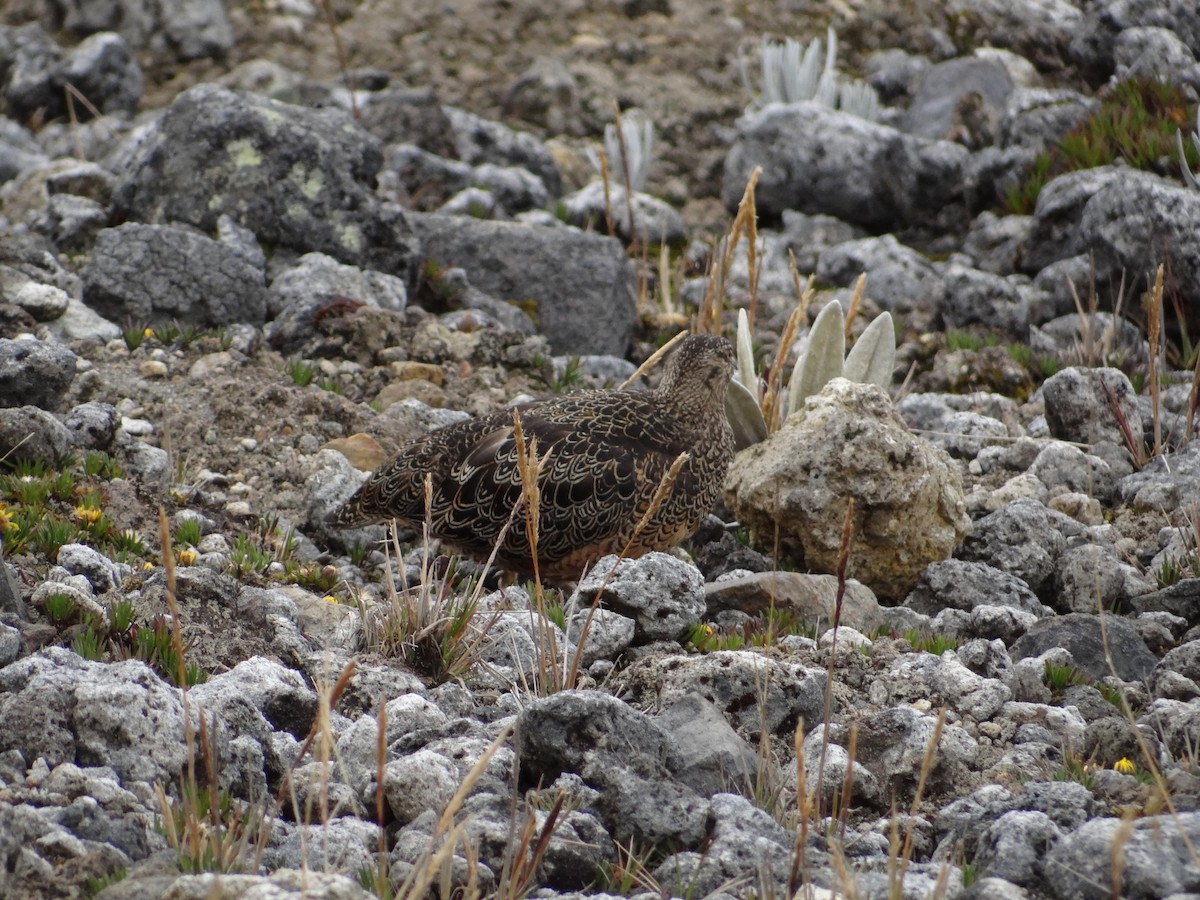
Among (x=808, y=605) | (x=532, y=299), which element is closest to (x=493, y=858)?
(x=808, y=605)

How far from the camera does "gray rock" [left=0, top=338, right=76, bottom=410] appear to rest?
673cm

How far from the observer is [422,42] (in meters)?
14.5

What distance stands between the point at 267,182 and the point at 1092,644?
20.0 ft

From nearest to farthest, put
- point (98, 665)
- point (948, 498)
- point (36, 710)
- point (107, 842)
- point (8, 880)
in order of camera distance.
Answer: point (8, 880) → point (107, 842) → point (36, 710) → point (98, 665) → point (948, 498)

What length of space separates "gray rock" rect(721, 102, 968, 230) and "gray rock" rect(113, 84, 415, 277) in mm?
3742

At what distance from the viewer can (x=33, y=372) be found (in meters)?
6.75

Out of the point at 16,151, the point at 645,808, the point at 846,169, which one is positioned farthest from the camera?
the point at 16,151

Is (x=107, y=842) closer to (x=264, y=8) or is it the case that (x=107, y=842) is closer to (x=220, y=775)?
(x=220, y=775)

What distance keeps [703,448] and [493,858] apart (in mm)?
3306

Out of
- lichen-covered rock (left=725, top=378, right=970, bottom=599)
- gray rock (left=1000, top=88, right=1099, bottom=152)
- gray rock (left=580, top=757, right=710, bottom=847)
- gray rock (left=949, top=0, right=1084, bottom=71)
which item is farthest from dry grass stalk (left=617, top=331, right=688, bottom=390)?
gray rock (left=949, top=0, right=1084, bottom=71)

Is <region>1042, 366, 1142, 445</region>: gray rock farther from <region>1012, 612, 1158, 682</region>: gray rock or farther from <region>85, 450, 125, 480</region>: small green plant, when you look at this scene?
<region>85, 450, 125, 480</region>: small green plant

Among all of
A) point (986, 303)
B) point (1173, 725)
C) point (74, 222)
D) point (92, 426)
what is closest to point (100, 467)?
point (92, 426)

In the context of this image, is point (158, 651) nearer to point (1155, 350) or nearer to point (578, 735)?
point (578, 735)

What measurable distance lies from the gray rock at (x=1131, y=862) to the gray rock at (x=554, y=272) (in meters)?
6.28
